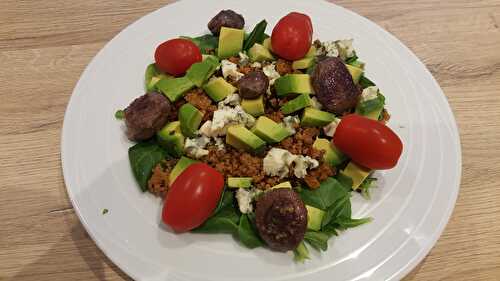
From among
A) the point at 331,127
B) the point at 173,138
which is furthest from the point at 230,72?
the point at 331,127

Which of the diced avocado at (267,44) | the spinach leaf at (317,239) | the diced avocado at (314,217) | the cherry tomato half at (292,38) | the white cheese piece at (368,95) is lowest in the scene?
the spinach leaf at (317,239)

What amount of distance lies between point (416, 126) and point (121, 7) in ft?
7.05

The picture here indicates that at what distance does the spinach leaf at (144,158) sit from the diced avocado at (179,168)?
99mm

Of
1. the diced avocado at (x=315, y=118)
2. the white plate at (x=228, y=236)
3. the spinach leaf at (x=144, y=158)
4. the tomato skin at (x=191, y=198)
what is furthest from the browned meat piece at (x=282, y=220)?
the spinach leaf at (x=144, y=158)

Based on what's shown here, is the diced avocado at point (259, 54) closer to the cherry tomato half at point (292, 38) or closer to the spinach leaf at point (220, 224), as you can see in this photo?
the cherry tomato half at point (292, 38)

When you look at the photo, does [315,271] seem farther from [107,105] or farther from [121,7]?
[121,7]

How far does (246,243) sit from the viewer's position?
1.85 meters

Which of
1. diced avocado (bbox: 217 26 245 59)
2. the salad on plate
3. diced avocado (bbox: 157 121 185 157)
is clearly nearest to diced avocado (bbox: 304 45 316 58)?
the salad on plate

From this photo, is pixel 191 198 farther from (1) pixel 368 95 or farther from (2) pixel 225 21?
(2) pixel 225 21

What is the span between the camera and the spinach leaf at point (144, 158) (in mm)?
1991

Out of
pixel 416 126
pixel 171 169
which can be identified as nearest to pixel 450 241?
pixel 416 126

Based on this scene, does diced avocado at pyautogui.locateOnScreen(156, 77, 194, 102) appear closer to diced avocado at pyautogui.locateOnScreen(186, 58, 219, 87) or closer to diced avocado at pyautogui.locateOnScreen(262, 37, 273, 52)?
diced avocado at pyautogui.locateOnScreen(186, 58, 219, 87)

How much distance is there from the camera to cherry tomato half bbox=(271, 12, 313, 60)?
7.63 ft

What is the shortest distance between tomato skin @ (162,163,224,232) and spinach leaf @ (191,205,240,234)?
39 millimetres
